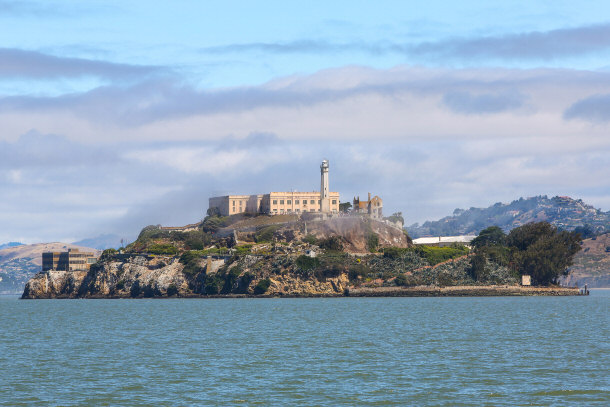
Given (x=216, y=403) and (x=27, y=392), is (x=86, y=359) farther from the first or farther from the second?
(x=216, y=403)

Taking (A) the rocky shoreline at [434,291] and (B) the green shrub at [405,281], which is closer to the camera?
(A) the rocky shoreline at [434,291]

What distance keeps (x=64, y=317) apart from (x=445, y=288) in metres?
92.5

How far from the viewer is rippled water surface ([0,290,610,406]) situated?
164 ft

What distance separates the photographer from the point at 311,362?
65.6 m

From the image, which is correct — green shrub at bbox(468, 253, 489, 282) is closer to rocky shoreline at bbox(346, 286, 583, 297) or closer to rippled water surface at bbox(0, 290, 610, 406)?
rocky shoreline at bbox(346, 286, 583, 297)

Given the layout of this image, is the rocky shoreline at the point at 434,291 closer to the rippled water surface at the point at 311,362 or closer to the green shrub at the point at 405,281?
the green shrub at the point at 405,281

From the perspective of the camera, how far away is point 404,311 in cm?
13200

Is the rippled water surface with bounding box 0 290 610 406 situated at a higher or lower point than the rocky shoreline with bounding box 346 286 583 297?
lower

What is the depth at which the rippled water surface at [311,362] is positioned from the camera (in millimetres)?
49938

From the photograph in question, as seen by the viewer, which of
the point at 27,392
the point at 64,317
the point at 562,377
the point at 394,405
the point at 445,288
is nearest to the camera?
the point at 394,405

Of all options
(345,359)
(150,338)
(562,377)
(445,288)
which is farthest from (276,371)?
(445,288)

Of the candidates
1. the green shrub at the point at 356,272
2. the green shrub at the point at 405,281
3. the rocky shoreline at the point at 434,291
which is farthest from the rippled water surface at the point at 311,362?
the green shrub at the point at 356,272

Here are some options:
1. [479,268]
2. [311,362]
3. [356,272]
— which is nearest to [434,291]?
[479,268]

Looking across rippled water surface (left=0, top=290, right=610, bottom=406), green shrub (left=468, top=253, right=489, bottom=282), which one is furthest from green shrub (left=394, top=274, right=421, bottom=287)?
rippled water surface (left=0, top=290, right=610, bottom=406)
